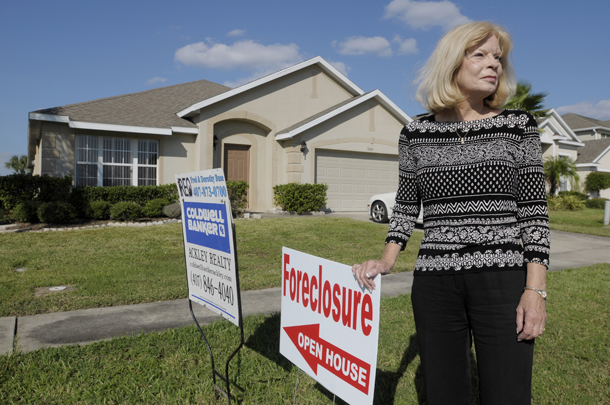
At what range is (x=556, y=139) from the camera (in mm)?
26781

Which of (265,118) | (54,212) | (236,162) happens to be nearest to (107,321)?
(54,212)

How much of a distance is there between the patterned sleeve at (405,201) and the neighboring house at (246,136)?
13.3 meters

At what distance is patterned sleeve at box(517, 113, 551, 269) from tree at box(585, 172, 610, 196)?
33.1 meters

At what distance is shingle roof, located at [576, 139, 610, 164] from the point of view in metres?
31.0

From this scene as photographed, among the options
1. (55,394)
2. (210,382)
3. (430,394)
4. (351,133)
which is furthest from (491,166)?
(351,133)

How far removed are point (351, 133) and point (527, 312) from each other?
1627 centimetres

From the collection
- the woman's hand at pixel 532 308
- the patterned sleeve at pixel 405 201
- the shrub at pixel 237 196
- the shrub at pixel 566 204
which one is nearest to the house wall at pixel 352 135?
the shrub at pixel 237 196

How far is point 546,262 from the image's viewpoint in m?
1.86

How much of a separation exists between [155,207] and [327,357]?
1150cm

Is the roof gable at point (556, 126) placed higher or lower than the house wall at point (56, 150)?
higher

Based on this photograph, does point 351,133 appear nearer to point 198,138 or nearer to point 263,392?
point 198,138

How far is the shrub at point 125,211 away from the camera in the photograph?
1234 cm

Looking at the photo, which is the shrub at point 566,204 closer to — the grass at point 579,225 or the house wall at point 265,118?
the grass at point 579,225

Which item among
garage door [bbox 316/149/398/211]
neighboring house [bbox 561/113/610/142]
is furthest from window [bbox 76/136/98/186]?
neighboring house [bbox 561/113/610/142]
